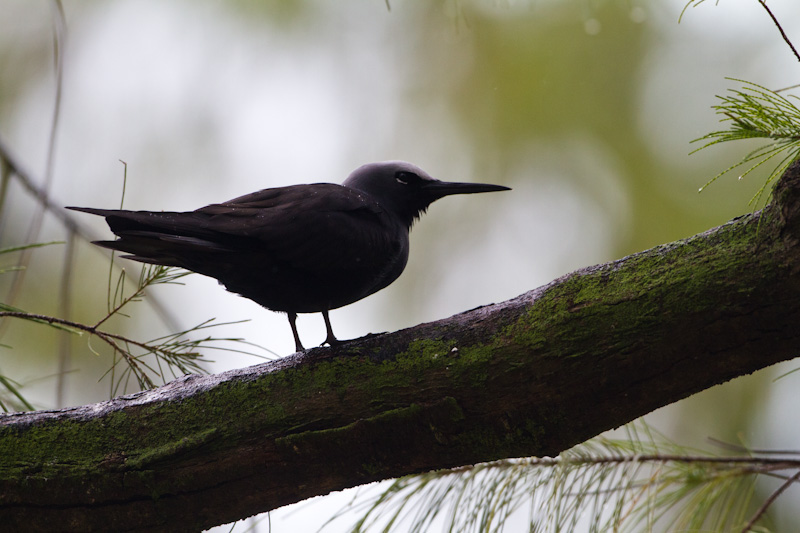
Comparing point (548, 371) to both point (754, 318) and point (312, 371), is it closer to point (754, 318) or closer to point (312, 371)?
point (754, 318)

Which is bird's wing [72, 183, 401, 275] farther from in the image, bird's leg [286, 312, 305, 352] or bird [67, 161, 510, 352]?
bird's leg [286, 312, 305, 352]

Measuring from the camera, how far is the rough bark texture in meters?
1.71

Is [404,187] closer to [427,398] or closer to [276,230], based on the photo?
[276,230]

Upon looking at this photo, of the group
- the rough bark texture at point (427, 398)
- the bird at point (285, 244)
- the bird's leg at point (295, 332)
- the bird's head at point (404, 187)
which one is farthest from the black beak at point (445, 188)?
the rough bark texture at point (427, 398)

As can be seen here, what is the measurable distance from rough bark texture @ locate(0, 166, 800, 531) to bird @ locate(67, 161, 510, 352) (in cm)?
44

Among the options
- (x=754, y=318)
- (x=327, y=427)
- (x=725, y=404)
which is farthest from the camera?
(x=725, y=404)

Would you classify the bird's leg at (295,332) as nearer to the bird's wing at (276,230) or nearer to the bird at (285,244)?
the bird at (285,244)

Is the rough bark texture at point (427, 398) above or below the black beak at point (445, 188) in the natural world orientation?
below

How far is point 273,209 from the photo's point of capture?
8.41 feet

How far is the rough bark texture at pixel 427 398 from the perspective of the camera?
5.61ft

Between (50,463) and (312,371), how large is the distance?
2.58 feet

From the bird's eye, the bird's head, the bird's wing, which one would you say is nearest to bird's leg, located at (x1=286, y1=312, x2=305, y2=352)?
the bird's wing

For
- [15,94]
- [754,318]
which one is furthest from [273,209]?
[15,94]

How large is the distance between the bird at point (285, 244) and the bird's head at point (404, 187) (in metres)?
0.37
